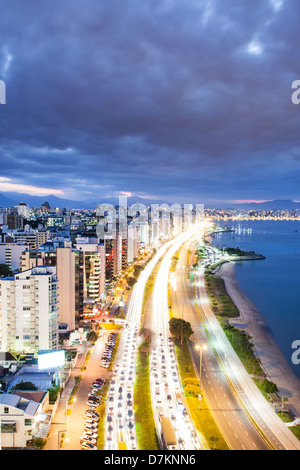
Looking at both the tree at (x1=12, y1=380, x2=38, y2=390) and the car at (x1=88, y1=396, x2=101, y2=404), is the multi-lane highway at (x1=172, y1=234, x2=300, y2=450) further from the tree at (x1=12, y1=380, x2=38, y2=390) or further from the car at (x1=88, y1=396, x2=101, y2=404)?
the tree at (x1=12, y1=380, x2=38, y2=390)

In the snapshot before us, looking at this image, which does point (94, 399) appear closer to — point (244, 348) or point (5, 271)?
point (244, 348)

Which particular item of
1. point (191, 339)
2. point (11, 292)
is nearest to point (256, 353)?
point (191, 339)

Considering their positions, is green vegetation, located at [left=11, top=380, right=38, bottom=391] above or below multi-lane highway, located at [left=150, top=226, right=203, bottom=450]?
above

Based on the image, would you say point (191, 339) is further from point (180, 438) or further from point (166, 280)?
point (166, 280)

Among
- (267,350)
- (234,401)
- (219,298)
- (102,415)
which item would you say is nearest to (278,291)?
(219,298)

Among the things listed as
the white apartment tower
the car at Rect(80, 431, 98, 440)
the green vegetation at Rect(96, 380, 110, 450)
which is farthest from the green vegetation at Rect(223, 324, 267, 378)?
the white apartment tower

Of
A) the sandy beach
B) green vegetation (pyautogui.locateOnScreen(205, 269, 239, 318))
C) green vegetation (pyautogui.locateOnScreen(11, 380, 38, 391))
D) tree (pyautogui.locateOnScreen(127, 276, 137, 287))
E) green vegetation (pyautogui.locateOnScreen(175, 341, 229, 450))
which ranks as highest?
tree (pyautogui.locateOnScreen(127, 276, 137, 287))
